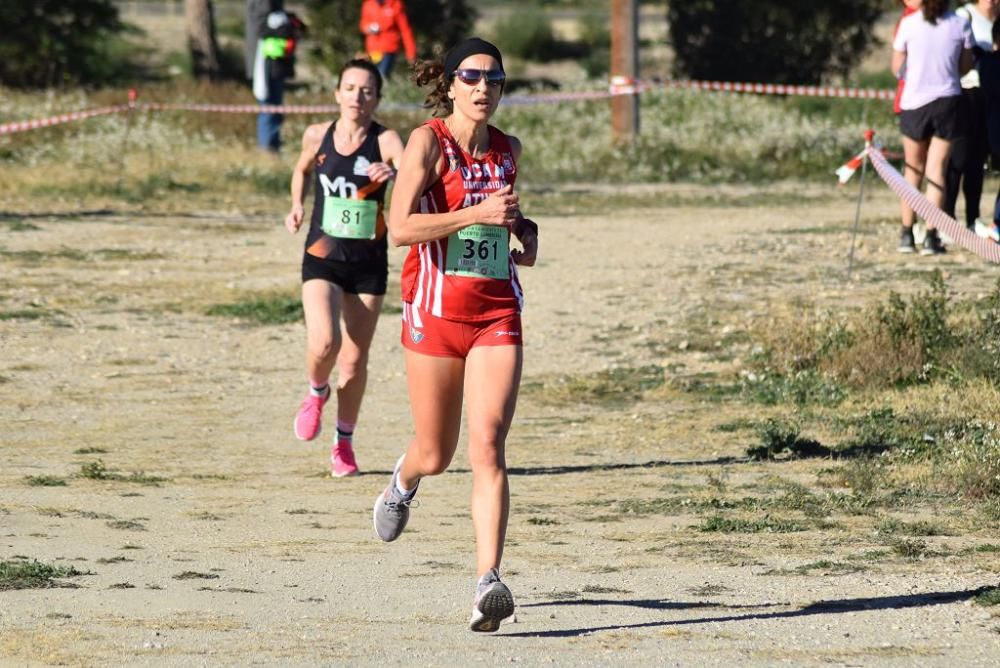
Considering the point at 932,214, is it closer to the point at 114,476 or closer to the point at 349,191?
the point at 349,191

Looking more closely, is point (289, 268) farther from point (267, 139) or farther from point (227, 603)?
point (227, 603)

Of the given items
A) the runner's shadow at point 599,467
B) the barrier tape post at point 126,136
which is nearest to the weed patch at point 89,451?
the runner's shadow at point 599,467

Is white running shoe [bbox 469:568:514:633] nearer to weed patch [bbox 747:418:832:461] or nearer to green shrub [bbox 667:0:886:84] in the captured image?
weed patch [bbox 747:418:832:461]

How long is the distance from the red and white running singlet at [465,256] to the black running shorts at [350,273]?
9.22 feet

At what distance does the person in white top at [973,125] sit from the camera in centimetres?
1521

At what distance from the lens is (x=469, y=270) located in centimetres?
686

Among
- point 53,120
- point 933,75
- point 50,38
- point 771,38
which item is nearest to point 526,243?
point 933,75

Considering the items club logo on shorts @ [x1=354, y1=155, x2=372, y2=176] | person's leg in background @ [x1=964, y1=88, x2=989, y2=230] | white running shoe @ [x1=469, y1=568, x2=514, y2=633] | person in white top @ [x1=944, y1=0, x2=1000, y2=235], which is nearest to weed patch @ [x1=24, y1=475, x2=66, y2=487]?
club logo on shorts @ [x1=354, y1=155, x2=372, y2=176]

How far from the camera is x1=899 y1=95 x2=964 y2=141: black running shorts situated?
15.0 m

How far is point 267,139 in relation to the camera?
2442cm

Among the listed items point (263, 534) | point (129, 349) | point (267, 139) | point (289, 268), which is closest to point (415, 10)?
point (267, 139)

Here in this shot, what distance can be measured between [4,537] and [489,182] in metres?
2.77

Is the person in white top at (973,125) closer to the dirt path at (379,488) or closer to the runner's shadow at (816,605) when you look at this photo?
the dirt path at (379,488)

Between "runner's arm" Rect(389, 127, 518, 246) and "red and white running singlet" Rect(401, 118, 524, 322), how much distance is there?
57 mm
